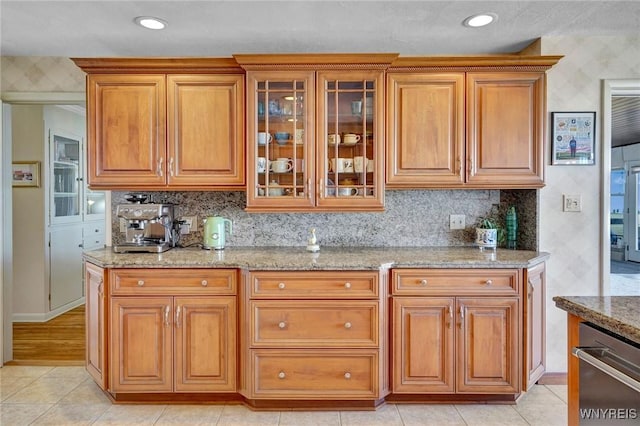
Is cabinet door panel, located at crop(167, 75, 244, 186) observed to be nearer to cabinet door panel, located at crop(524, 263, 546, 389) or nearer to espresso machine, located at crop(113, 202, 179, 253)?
espresso machine, located at crop(113, 202, 179, 253)

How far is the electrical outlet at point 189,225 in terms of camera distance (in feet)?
9.61

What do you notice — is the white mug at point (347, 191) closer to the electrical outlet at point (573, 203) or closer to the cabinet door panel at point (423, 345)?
the cabinet door panel at point (423, 345)

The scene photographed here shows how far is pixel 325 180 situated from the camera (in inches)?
101

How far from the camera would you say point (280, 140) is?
8.50 ft

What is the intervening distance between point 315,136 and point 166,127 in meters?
1.00

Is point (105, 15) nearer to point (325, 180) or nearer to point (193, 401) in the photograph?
point (325, 180)

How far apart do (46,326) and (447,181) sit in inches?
158

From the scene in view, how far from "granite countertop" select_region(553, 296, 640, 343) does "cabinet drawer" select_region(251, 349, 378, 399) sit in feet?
4.10

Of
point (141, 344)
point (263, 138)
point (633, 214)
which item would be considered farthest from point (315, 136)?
point (633, 214)

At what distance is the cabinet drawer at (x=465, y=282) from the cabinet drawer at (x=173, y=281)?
105 centimetres

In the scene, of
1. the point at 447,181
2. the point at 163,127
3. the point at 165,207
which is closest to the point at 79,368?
the point at 165,207

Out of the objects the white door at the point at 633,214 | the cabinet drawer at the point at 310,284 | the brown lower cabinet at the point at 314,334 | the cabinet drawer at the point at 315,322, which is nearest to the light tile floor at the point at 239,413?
the brown lower cabinet at the point at 314,334

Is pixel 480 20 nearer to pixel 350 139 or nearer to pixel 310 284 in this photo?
pixel 350 139

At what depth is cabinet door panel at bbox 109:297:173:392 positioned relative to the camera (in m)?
2.32
